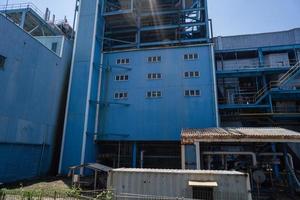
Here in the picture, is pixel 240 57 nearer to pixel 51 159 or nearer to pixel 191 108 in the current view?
pixel 191 108

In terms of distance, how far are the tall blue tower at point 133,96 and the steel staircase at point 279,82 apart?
18.4 feet

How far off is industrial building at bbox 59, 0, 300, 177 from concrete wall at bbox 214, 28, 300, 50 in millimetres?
3148

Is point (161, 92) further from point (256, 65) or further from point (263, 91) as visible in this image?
point (256, 65)

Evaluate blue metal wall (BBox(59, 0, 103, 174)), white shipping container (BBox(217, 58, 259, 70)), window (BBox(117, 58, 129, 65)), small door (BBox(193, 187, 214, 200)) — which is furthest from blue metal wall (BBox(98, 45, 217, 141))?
small door (BBox(193, 187, 214, 200))

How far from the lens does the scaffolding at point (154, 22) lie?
88.1ft

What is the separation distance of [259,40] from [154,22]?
14381mm

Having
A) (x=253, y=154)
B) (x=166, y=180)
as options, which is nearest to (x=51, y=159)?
(x=166, y=180)

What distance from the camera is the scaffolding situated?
2684cm

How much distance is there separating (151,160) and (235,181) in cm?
1468

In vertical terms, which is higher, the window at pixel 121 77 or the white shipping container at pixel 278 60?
the white shipping container at pixel 278 60

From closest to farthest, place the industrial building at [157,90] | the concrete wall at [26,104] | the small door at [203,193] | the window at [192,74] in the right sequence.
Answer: the small door at [203,193] < the concrete wall at [26,104] < the industrial building at [157,90] < the window at [192,74]

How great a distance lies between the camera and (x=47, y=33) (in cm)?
2912

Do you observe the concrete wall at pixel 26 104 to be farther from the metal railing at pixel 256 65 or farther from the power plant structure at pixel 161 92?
the metal railing at pixel 256 65

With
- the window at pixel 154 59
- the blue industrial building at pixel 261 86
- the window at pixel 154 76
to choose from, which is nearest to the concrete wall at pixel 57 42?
the window at pixel 154 59
